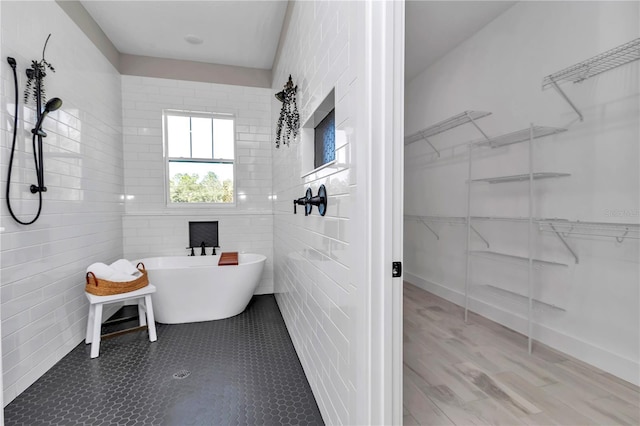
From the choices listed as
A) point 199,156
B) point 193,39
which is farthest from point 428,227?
point 193,39

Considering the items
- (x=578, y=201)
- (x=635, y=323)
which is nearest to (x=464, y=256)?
(x=578, y=201)

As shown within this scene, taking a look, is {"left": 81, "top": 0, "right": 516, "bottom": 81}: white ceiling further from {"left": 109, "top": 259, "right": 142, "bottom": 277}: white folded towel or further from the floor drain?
the floor drain

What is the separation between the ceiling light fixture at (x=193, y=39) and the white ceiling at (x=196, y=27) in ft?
0.10

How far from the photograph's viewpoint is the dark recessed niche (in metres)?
3.71

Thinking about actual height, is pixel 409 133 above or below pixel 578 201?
above

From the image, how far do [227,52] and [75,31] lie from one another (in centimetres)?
136

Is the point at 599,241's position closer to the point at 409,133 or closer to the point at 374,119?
the point at 374,119

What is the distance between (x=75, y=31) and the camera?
8.43ft

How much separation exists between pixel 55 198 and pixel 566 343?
148 inches

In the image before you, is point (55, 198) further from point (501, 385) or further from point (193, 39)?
point (501, 385)

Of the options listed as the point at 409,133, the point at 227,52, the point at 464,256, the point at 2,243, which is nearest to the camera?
the point at 2,243

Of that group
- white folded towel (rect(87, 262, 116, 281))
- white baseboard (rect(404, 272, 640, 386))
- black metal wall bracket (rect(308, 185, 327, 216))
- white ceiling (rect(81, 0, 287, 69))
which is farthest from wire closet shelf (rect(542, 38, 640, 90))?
white folded towel (rect(87, 262, 116, 281))

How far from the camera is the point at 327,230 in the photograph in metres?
1.62

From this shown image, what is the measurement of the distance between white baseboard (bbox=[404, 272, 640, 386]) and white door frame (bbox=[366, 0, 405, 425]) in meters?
1.75
